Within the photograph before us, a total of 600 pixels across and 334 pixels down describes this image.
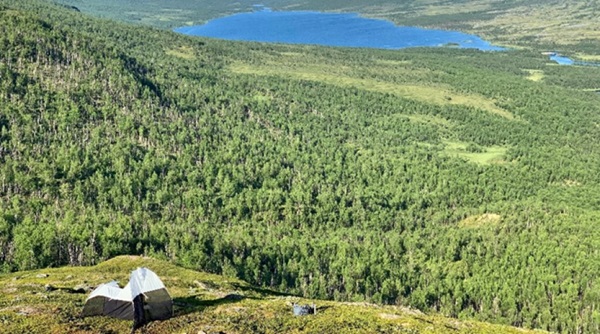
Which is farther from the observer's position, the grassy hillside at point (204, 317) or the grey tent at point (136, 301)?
the grassy hillside at point (204, 317)

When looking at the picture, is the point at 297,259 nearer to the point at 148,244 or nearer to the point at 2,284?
the point at 148,244

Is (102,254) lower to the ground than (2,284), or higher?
lower

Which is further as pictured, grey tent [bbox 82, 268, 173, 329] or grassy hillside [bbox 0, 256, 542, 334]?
grassy hillside [bbox 0, 256, 542, 334]

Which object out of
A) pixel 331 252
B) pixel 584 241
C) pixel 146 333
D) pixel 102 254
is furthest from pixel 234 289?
pixel 584 241

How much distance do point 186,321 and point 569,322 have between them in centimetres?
11927

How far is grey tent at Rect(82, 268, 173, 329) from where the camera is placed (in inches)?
2272

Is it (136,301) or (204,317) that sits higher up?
(136,301)

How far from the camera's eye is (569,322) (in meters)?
140

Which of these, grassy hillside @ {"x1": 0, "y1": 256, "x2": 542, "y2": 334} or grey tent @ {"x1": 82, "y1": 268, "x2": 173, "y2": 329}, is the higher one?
grey tent @ {"x1": 82, "y1": 268, "x2": 173, "y2": 329}

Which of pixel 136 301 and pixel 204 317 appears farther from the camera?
pixel 204 317

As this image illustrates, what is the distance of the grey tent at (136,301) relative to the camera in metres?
57.7

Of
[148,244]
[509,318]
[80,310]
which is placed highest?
[80,310]

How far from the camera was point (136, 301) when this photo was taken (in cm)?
5750

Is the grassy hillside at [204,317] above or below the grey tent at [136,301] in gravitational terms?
below
